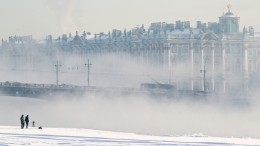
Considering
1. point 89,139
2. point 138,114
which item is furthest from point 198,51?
point 89,139

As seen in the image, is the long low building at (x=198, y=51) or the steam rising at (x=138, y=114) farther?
the long low building at (x=198, y=51)

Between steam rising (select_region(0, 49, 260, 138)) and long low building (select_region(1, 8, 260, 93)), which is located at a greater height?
long low building (select_region(1, 8, 260, 93))

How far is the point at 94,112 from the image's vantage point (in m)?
64.0

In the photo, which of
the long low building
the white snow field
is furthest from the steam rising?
the white snow field

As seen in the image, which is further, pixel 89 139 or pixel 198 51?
pixel 198 51

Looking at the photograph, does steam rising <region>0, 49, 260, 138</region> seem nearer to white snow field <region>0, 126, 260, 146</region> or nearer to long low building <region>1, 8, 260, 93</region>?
long low building <region>1, 8, 260, 93</region>

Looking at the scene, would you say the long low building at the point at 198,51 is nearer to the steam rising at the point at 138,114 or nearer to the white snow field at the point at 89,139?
the steam rising at the point at 138,114

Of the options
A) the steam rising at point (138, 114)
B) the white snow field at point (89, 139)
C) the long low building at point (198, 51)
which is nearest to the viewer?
the white snow field at point (89, 139)

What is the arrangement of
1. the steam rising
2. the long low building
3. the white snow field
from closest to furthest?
the white snow field
the steam rising
the long low building

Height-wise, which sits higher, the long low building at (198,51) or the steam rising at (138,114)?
the long low building at (198,51)

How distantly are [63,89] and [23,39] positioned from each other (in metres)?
63.8

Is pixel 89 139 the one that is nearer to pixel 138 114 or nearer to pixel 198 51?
pixel 138 114

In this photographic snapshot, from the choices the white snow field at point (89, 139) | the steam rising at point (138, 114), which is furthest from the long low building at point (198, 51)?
the white snow field at point (89, 139)

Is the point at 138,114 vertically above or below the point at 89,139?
below
